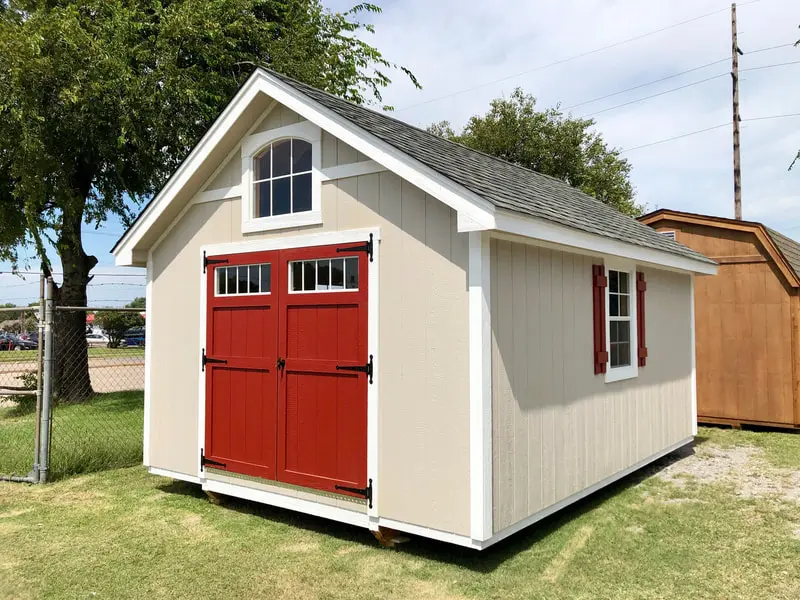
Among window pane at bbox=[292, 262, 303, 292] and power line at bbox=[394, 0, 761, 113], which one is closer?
window pane at bbox=[292, 262, 303, 292]

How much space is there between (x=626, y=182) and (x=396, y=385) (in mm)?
25495

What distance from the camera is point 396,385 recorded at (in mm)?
4555

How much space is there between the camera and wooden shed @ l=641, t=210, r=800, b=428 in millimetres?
9195

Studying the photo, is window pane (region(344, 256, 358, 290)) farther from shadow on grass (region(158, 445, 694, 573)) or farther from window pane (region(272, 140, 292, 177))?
shadow on grass (region(158, 445, 694, 573))

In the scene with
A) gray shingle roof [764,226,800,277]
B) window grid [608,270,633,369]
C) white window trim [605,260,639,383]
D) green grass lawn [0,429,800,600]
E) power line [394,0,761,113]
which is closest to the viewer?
green grass lawn [0,429,800,600]

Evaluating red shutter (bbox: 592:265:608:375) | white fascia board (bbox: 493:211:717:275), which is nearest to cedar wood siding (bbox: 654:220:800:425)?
white fascia board (bbox: 493:211:717:275)

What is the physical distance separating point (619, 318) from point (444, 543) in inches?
120

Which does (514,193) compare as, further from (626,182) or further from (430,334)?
(626,182)

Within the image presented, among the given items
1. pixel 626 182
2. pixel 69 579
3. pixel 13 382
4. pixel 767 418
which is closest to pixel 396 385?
pixel 69 579

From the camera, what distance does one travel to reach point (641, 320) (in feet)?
22.1

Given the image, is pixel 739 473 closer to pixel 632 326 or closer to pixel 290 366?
pixel 632 326

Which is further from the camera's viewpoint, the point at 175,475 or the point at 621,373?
the point at 621,373

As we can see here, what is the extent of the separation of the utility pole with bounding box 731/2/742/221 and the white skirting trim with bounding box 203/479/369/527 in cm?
1777

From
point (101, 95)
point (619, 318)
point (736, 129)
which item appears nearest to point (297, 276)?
point (619, 318)
